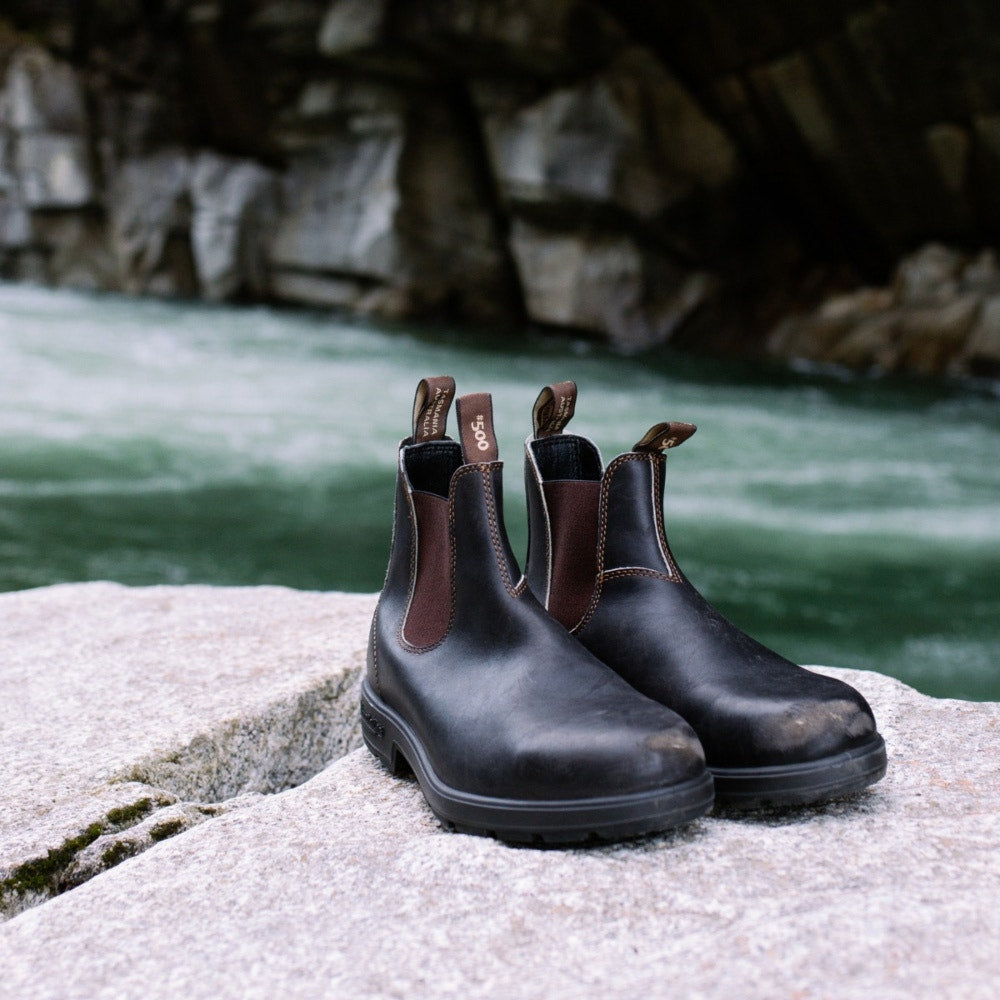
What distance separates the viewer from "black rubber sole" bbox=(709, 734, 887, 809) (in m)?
1.16

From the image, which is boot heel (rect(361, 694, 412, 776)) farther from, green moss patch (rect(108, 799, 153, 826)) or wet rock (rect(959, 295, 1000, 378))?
wet rock (rect(959, 295, 1000, 378))

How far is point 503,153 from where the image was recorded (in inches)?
491

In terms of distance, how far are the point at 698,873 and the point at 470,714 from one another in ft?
0.98

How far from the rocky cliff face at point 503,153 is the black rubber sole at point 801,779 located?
9.31 m

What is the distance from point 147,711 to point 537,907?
810 millimetres

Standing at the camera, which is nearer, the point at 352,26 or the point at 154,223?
the point at 352,26

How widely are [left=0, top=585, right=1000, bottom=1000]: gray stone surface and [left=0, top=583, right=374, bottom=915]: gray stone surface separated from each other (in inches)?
3.1

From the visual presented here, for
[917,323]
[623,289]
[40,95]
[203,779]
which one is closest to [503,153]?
[623,289]

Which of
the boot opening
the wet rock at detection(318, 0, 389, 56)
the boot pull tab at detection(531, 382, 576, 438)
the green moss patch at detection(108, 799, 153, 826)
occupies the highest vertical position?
the wet rock at detection(318, 0, 389, 56)

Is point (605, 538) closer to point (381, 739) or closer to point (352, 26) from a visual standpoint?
point (381, 739)

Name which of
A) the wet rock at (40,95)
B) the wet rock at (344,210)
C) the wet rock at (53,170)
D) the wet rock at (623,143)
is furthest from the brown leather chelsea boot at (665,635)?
the wet rock at (40,95)

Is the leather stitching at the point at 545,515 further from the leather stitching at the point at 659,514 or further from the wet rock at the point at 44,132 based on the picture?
the wet rock at the point at 44,132

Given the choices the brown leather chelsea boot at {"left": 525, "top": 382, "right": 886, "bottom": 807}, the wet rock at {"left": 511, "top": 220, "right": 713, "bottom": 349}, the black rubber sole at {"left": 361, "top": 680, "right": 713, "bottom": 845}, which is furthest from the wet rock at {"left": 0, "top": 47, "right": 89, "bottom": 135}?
the black rubber sole at {"left": 361, "top": 680, "right": 713, "bottom": 845}

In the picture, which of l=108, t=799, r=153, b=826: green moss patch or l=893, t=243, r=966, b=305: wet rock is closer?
l=108, t=799, r=153, b=826: green moss patch
